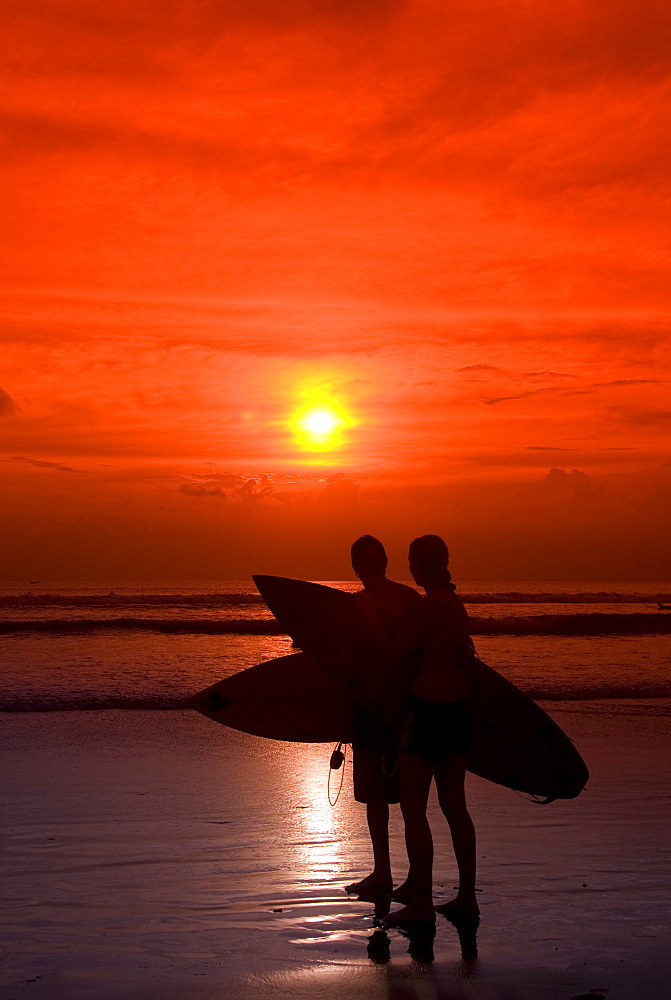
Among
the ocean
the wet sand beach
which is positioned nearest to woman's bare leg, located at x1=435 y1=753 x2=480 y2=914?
the wet sand beach

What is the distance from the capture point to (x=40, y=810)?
6746 millimetres

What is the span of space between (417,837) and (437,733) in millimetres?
493

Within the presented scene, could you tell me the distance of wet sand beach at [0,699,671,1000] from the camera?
3.76 metres

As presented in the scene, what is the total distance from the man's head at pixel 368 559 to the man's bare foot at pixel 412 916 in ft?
5.32

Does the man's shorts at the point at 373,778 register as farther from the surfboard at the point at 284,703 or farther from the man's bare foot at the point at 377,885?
the surfboard at the point at 284,703

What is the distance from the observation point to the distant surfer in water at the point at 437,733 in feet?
14.8

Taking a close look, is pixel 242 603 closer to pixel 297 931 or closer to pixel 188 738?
pixel 188 738

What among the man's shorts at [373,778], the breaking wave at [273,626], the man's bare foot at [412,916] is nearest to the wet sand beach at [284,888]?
the man's bare foot at [412,916]

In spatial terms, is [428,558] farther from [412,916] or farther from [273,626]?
[273,626]

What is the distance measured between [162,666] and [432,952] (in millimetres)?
14733

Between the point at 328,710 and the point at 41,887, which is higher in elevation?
the point at 328,710

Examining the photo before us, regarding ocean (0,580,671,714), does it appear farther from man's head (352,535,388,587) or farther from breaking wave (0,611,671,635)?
man's head (352,535,388,587)

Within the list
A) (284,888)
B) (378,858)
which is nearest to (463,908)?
(378,858)

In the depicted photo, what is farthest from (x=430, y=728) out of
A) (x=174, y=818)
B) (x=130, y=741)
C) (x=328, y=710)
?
(x=130, y=741)
